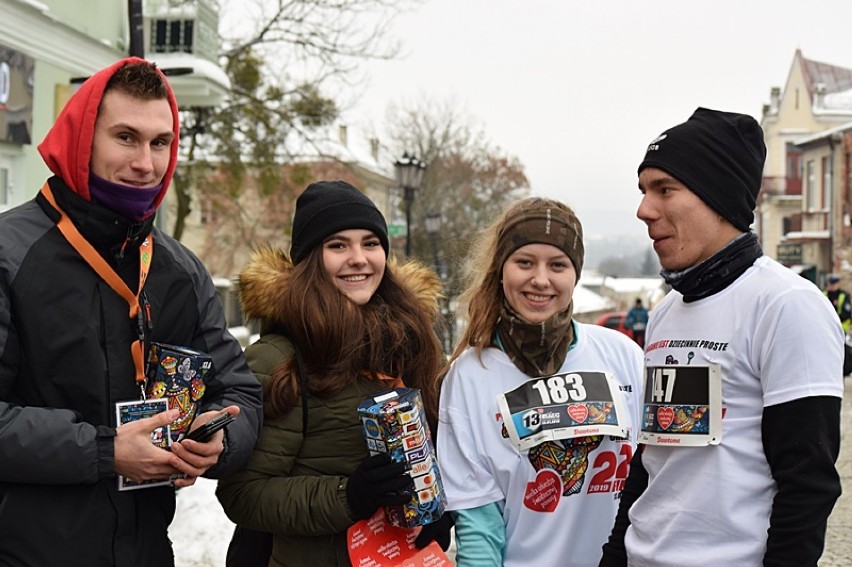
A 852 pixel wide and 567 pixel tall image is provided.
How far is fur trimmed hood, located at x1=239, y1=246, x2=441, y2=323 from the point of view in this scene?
3.32m

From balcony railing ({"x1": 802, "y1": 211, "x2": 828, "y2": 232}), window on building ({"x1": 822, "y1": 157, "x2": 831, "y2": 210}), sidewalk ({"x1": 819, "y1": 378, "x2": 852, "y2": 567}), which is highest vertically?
window on building ({"x1": 822, "y1": 157, "x2": 831, "y2": 210})

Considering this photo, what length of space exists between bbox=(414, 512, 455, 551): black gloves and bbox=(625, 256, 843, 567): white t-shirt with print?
68 centimetres

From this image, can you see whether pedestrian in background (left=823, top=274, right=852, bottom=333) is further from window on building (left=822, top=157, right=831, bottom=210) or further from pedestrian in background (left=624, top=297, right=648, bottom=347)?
window on building (left=822, top=157, right=831, bottom=210)

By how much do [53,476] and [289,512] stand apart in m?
0.81

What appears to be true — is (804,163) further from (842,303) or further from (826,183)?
(842,303)

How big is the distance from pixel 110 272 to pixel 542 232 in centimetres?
141

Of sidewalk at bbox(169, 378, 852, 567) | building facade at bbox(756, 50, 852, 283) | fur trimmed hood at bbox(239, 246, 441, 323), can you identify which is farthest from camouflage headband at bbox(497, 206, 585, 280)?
building facade at bbox(756, 50, 852, 283)

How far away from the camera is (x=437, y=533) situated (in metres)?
3.06

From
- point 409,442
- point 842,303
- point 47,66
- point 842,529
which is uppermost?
point 47,66

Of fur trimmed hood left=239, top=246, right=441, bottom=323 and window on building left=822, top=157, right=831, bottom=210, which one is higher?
window on building left=822, top=157, right=831, bottom=210

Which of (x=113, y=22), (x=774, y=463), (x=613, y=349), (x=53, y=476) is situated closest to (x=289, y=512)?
(x=53, y=476)

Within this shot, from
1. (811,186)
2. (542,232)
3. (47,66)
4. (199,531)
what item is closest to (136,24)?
(47,66)

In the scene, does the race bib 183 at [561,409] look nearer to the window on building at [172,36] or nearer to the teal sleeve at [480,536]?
the teal sleeve at [480,536]

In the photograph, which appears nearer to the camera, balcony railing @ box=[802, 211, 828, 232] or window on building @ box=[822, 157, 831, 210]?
window on building @ box=[822, 157, 831, 210]
